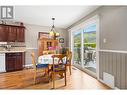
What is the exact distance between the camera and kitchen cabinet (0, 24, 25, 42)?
5.82 meters

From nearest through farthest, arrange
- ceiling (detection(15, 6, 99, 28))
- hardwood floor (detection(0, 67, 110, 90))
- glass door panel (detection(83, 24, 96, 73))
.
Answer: hardwood floor (detection(0, 67, 110, 90))
ceiling (detection(15, 6, 99, 28))
glass door panel (detection(83, 24, 96, 73))

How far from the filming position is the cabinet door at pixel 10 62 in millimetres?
5730

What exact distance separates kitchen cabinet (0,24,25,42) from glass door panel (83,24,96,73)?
286 cm

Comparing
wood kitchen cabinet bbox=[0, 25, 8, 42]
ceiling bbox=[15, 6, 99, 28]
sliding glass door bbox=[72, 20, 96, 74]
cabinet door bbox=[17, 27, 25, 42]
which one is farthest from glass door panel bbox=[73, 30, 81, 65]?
wood kitchen cabinet bbox=[0, 25, 8, 42]

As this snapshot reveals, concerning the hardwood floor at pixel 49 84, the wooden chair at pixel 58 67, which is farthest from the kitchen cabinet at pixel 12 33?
the wooden chair at pixel 58 67

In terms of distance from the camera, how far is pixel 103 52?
397 centimetres

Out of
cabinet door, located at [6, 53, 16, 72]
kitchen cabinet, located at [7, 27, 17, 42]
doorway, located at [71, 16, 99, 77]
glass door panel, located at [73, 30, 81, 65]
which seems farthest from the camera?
glass door panel, located at [73, 30, 81, 65]

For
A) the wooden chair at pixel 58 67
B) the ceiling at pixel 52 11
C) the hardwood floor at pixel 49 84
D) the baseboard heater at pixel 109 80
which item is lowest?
the hardwood floor at pixel 49 84

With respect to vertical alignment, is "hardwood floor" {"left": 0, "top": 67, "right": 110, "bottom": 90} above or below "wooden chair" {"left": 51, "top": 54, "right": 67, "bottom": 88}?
below

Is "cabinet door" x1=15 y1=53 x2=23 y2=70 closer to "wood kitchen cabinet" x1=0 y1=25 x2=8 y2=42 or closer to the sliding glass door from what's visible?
"wood kitchen cabinet" x1=0 y1=25 x2=8 y2=42

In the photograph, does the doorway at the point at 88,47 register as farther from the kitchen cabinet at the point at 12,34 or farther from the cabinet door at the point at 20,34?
the kitchen cabinet at the point at 12,34

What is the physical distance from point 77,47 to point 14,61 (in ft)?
9.86

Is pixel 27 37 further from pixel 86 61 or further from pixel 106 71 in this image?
pixel 106 71

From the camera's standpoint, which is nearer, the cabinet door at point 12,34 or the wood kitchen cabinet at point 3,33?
the wood kitchen cabinet at point 3,33
